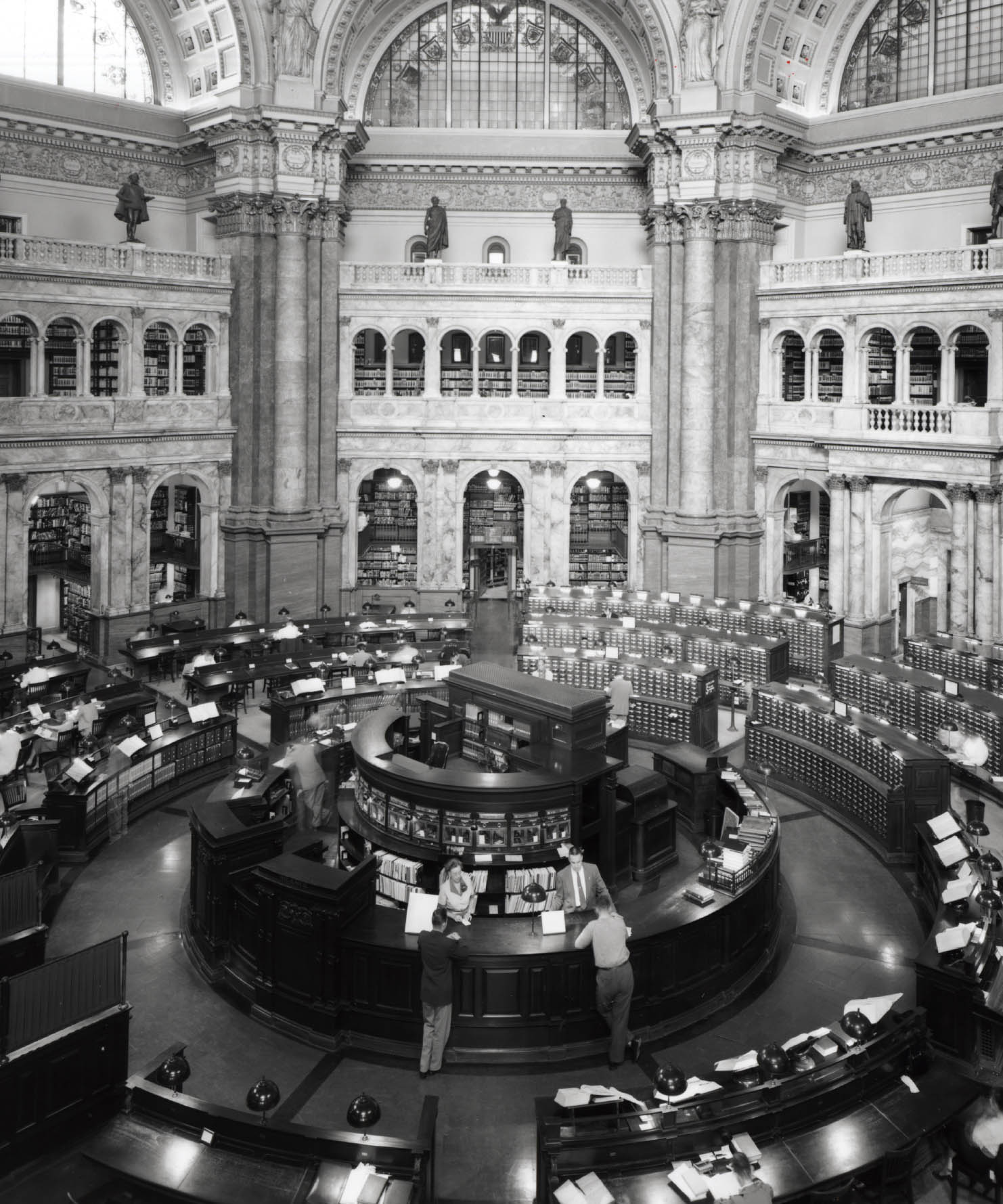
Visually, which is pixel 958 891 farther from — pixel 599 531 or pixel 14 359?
pixel 14 359

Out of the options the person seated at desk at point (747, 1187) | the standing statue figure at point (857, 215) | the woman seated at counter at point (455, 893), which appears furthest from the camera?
the standing statue figure at point (857, 215)

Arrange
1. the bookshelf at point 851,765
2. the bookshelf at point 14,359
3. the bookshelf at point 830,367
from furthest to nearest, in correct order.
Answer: the bookshelf at point 830,367 < the bookshelf at point 14,359 < the bookshelf at point 851,765

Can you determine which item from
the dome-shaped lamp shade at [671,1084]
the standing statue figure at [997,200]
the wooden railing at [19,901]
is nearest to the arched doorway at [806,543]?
A: the standing statue figure at [997,200]

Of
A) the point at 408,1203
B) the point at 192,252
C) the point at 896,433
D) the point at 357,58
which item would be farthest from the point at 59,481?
the point at 408,1203

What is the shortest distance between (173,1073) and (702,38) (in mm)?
27048

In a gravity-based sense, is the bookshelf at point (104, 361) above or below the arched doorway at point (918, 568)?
above

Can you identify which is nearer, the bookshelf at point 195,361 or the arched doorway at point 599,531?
the bookshelf at point 195,361

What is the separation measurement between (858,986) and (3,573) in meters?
20.4

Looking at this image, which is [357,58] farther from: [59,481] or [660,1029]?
[660,1029]

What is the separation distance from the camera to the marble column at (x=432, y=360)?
2975 centimetres

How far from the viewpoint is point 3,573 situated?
81.8 feet

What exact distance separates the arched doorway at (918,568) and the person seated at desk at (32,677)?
19.7 metres

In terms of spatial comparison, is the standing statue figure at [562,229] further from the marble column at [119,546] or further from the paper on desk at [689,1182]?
the paper on desk at [689,1182]

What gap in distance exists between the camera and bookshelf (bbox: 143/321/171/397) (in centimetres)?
2880
